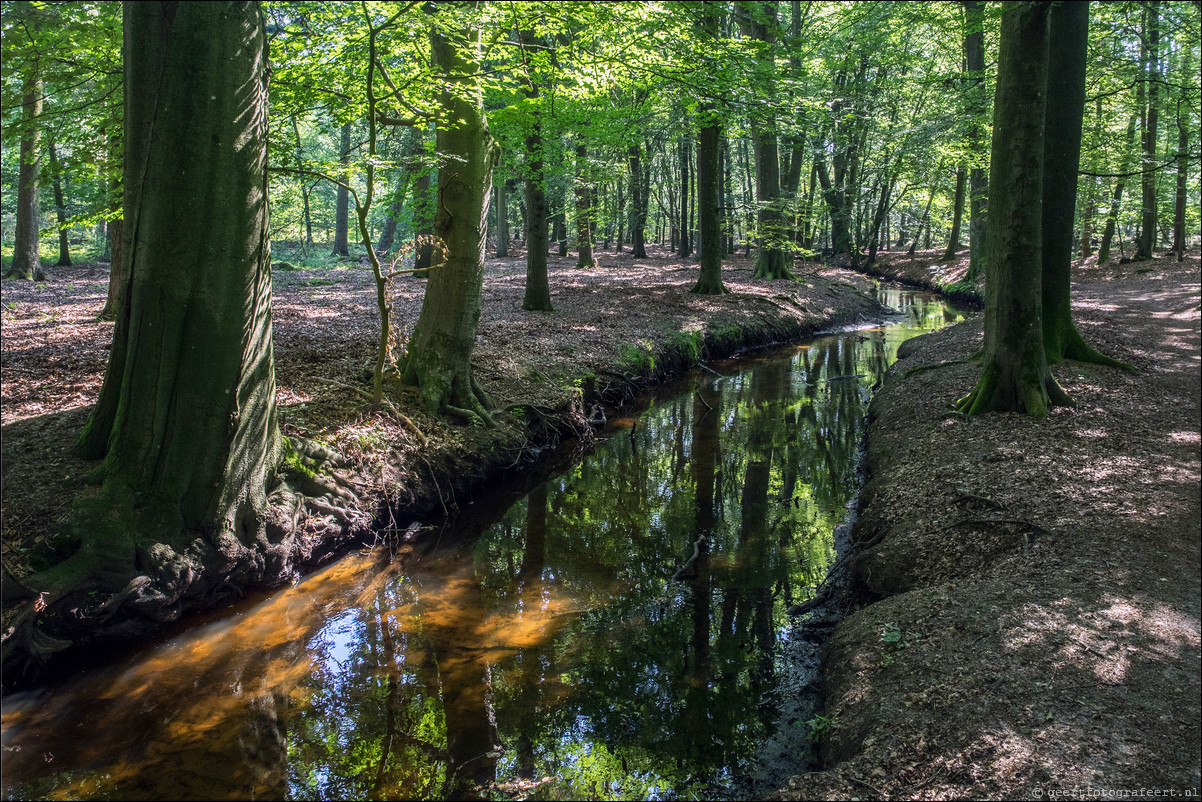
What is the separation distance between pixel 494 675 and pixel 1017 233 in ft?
25.0

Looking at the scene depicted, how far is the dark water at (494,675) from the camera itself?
13.6ft

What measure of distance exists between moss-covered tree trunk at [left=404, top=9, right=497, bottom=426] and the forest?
0.06 metres

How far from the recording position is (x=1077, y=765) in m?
3.18

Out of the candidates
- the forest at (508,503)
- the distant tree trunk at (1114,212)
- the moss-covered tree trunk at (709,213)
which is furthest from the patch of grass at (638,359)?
the distant tree trunk at (1114,212)

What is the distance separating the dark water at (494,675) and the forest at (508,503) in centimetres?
3

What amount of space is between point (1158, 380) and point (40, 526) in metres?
12.6

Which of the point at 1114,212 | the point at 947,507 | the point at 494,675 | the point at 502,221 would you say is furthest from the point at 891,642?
the point at 1114,212

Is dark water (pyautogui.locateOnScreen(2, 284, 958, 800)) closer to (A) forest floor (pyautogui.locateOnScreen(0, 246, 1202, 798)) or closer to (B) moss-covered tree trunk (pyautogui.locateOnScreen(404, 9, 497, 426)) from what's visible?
(A) forest floor (pyautogui.locateOnScreen(0, 246, 1202, 798))

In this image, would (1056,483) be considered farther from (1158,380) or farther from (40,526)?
(40,526)

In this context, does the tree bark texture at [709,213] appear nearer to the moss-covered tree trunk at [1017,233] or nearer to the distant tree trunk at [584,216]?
the distant tree trunk at [584,216]

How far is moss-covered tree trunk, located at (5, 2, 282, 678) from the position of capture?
5.41 meters

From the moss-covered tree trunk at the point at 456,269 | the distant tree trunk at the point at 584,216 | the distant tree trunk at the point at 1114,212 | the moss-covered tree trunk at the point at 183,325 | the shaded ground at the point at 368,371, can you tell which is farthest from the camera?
the distant tree trunk at the point at 1114,212

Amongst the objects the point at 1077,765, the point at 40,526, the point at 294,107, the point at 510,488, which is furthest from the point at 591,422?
the point at 1077,765

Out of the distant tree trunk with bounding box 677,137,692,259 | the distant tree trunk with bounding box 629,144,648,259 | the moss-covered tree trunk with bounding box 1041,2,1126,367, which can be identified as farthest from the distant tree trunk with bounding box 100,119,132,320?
the distant tree trunk with bounding box 677,137,692,259
